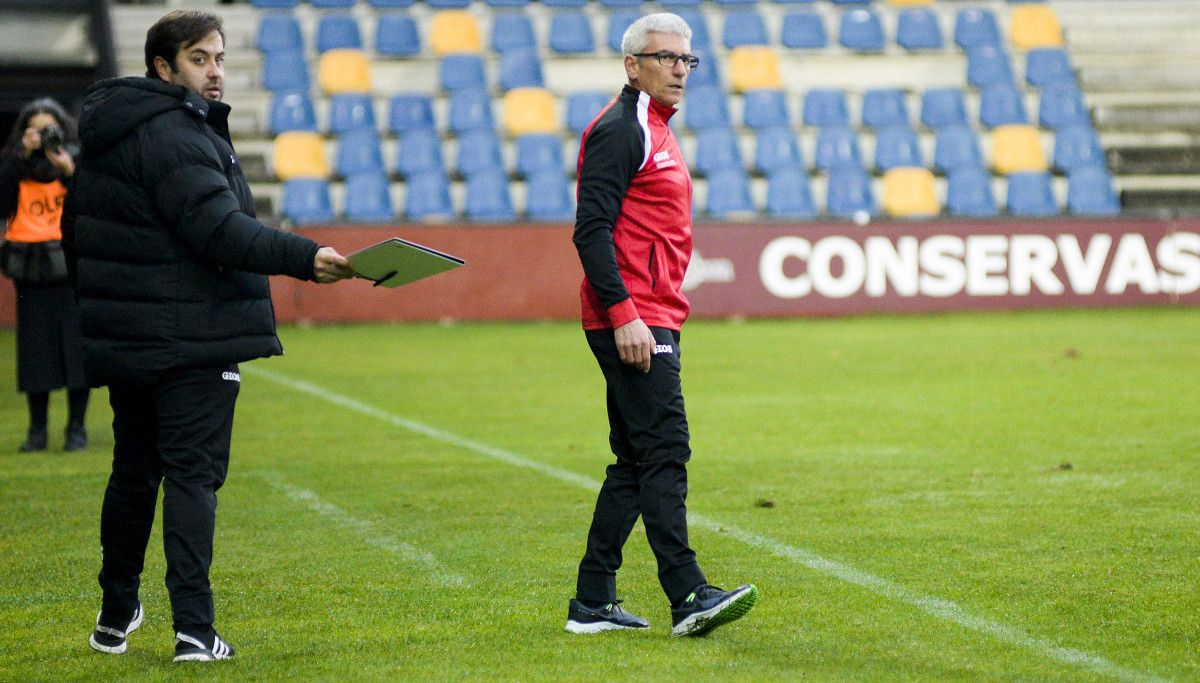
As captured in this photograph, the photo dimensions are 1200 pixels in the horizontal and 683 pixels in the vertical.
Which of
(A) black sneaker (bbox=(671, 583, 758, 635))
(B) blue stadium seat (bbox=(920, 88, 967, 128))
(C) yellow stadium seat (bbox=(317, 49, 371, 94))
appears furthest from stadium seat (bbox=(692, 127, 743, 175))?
(A) black sneaker (bbox=(671, 583, 758, 635))

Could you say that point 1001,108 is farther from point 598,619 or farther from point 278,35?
point 598,619

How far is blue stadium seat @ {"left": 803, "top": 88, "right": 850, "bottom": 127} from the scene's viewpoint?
2419 cm

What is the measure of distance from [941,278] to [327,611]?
15.7m

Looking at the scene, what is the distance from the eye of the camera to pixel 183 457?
471cm

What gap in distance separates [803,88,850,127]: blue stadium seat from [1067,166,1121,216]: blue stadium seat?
336 centimetres

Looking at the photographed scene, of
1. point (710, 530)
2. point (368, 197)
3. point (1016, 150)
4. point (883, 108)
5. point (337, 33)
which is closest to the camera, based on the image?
point (710, 530)

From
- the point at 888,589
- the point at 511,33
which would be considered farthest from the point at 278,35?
the point at 888,589

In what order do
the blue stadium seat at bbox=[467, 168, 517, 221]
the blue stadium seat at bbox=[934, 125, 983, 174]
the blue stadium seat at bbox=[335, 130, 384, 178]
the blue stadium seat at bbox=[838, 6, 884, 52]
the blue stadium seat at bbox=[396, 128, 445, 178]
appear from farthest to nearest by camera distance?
the blue stadium seat at bbox=[838, 6, 884, 52] → the blue stadium seat at bbox=[934, 125, 983, 174] → the blue stadium seat at bbox=[396, 128, 445, 178] → the blue stadium seat at bbox=[335, 130, 384, 178] → the blue stadium seat at bbox=[467, 168, 517, 221]

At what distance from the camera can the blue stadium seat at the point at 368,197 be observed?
21922 mm

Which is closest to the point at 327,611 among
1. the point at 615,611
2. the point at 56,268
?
the point at 615,611

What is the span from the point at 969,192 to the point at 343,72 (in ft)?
30.0

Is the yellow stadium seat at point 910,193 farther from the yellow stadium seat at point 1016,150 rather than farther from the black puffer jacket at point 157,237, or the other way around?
the black puffer jacket at point 157,237

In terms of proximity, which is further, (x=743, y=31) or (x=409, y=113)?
(x=743, y=31)

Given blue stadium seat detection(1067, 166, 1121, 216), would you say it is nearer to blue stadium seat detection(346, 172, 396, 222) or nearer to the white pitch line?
blue stadium seat detection(346, 172, 396, 222)
